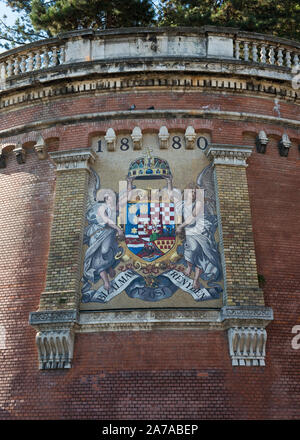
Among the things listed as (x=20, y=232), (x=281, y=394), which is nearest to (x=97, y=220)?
(x=20, y=232)

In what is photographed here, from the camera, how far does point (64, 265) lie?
12125mm

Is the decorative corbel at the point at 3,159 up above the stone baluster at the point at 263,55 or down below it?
below

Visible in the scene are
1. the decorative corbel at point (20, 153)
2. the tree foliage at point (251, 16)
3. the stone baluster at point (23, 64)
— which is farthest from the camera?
the tree foliage at point (251, 16)

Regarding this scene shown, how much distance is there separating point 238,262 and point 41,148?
6.14 m

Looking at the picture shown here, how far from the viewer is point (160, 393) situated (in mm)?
10797

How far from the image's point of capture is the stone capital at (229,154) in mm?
13086

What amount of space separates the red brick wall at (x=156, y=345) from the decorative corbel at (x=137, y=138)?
9.0 inches

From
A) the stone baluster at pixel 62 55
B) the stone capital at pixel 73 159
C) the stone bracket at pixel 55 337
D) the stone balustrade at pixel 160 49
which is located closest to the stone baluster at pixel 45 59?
the stone balustrade at pixel 160 49

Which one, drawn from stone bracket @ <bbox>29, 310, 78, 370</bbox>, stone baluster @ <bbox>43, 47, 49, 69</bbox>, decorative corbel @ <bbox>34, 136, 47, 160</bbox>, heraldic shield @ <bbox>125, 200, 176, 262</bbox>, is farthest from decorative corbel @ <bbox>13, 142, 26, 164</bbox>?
stone bracket @ <bbox>29, 310, 78, 370</bbox>

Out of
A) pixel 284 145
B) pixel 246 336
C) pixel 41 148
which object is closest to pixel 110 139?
pixel 41 148

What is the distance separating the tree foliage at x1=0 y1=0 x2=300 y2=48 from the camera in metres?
22.6

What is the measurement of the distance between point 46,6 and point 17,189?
14451 millimetres

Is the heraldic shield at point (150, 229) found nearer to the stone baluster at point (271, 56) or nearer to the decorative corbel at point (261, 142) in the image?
the decorative corbel at point (261, 142)
